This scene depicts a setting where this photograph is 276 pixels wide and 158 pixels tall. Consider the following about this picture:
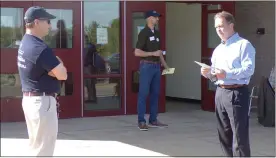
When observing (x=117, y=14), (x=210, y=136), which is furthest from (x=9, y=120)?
(x=210, y=136)

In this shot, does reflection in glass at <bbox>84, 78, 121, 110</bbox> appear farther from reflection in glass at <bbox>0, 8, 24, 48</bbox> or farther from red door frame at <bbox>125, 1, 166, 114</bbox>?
reflection in glass at <bbox>0, 8, 24, 48</bbox>

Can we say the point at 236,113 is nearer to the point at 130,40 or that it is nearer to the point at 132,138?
the point at 132,138

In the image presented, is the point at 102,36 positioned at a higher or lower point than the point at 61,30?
lower

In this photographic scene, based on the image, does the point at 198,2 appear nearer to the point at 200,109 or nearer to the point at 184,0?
the point at 184,0

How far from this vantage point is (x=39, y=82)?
4.79 m

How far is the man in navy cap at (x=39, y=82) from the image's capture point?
15.4 feet

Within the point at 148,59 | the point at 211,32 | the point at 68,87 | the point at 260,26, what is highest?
the point at 260,26

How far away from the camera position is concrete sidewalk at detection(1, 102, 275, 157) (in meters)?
6.90

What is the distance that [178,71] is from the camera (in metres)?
13.0

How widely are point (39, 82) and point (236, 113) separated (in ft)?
6.51

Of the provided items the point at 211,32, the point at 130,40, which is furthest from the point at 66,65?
the point at 211,32

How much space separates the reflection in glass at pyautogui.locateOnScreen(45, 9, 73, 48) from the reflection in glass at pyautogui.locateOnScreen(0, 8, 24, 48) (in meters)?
0.55

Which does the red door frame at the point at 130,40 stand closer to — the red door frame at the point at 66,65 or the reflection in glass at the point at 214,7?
the red door frame at the point at 66,65

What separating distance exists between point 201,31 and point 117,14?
7.15 feet
